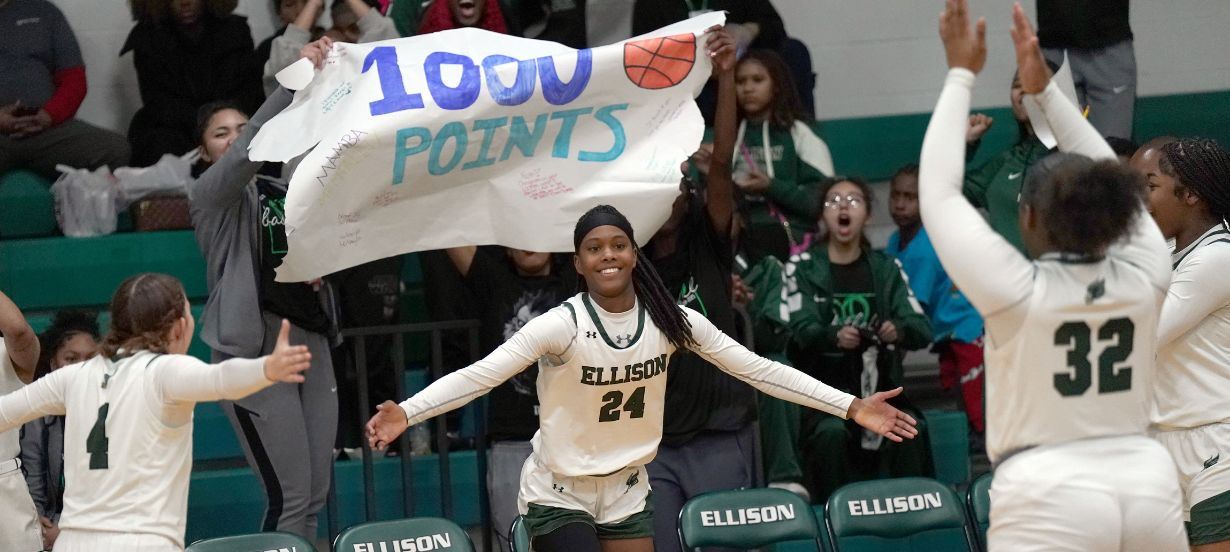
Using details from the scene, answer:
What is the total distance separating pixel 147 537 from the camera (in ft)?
13.3

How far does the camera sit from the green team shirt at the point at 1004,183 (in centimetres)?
704

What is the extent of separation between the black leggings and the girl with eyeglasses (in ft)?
5.99

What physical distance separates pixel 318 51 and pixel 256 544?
1818mm

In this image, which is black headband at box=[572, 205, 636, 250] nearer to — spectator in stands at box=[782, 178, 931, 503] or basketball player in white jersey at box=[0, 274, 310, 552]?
basketball player in white jersey at box=[0, 274, 310, 552]

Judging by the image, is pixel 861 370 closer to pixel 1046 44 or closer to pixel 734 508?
pixel 734 508

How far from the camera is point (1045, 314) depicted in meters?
3.39

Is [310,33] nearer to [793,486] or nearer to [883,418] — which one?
[793,486]

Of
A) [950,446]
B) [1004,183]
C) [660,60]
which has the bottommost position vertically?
[950,446]

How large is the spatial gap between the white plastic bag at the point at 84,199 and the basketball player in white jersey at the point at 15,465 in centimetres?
235

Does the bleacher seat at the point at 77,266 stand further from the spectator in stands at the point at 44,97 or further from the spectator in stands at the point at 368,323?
the spectator in stands at the point at 368,323

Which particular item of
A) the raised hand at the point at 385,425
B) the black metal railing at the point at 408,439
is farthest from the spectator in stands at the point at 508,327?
the raised hand at the point at 385,425

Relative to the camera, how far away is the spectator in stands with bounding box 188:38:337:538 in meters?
5.36

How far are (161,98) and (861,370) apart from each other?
12.5ft

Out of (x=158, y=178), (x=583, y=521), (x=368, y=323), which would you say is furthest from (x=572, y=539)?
(x=158, y=178)
